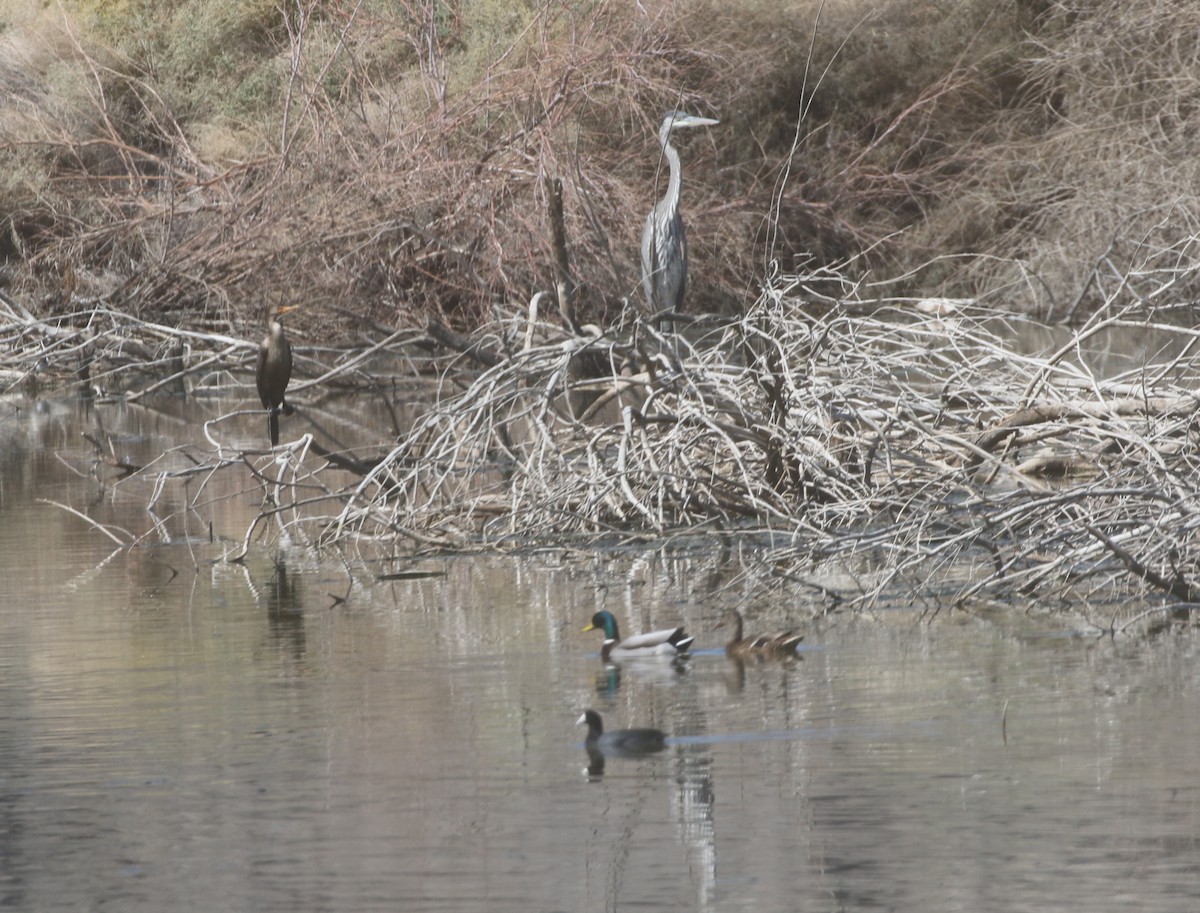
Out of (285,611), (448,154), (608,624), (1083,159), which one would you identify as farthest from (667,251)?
(1083,159)

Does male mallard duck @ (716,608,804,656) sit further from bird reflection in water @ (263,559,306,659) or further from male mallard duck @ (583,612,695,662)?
bird reflection in water @ (263,559,306,659)

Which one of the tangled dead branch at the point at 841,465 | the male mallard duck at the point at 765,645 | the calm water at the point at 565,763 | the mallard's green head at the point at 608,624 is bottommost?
the calm water at the point at 565,763

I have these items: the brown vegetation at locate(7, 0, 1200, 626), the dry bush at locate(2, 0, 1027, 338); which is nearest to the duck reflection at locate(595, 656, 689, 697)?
the brown vegetation at locate(7, 0, 1200, 626)

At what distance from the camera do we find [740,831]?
475 cm

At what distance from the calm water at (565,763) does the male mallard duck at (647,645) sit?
0.10 meters

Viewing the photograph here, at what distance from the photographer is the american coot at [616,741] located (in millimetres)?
5527

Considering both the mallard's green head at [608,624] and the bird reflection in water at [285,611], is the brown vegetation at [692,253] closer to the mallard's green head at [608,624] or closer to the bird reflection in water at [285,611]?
the bird reflection in water at [285,611]

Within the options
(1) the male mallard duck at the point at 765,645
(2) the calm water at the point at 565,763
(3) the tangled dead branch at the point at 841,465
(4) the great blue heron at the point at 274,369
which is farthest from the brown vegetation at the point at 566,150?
(1) the male mallard duck at the point at 765,645

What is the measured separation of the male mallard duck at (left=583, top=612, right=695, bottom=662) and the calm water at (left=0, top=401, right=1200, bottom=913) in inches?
4.1

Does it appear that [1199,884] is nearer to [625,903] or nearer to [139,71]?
[625,903]

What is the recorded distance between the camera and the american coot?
5527 mm

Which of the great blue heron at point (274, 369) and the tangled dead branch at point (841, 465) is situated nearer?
the tangled dead branch at point (841, 465)

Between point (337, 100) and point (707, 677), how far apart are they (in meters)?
14.4

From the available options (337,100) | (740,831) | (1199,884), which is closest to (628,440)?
(740,831)
